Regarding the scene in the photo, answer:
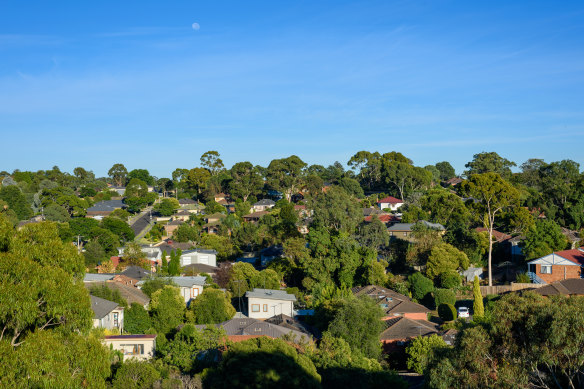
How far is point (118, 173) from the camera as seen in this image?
4562 inches

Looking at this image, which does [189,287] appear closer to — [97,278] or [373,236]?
[97,278]

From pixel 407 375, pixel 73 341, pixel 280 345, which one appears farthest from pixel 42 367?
pixel 407 375

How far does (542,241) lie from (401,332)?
687 inches

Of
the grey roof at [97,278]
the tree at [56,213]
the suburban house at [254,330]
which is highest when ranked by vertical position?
the tree at [56,213]

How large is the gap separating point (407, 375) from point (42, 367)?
16057mm

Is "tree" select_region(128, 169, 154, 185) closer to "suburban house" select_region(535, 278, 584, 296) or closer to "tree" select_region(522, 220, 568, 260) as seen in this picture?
"tree" select_region(522, 220, 568, 260)

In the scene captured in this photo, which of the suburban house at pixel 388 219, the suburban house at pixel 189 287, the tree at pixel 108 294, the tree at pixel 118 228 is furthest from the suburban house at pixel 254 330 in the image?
the suburban house at pixel 388 219

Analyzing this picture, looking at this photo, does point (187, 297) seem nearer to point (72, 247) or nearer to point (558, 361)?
point (72, 247)

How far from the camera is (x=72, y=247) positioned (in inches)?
458

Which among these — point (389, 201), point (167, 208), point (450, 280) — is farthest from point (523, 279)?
point (167, 208)

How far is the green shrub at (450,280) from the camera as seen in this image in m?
34.1

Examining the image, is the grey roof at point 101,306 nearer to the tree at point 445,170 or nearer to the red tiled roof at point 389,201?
the red tiled roof at point 389,201

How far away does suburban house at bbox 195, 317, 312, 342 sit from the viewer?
75.6ft

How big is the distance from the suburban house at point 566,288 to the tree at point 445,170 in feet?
248
